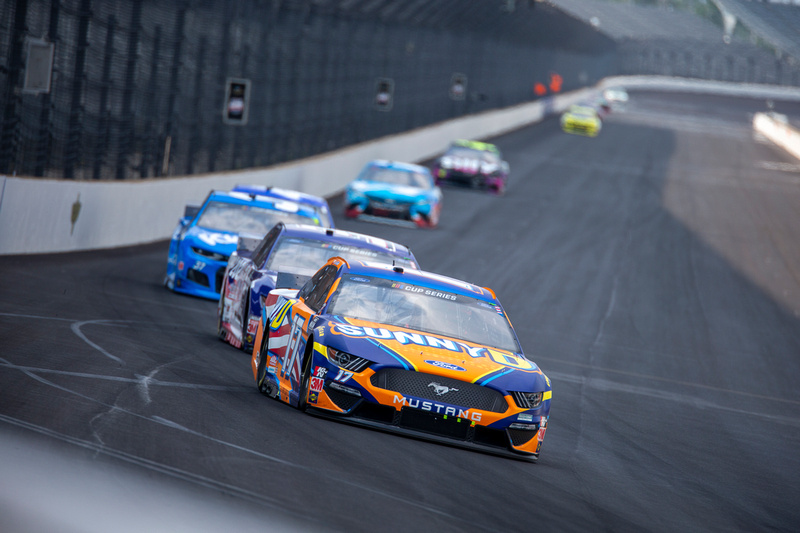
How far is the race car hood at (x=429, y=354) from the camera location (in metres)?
8.04

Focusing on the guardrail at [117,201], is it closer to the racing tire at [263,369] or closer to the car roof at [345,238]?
the car roof at [345,238]

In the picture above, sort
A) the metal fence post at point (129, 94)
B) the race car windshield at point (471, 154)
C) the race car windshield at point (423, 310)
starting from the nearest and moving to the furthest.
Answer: the race car windshield at point (423, 310) → the metal fence post at point (129, 94) → the race car windshield at point (471, 154)

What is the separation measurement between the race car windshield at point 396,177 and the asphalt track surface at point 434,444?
1.41m

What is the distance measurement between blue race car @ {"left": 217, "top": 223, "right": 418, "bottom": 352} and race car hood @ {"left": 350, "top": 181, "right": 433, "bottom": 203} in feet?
44.2

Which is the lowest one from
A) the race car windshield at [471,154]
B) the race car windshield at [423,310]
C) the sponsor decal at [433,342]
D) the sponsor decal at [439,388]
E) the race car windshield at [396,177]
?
the sponsor decal at [439,388]

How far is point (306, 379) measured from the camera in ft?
27.2

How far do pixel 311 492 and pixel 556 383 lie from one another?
697 centimetres

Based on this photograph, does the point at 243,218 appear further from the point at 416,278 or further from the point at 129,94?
the point at 416,278

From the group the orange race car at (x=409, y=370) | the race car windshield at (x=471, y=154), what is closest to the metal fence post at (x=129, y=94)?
the orange race car at (x=409, y=370)

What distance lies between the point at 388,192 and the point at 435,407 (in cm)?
1818

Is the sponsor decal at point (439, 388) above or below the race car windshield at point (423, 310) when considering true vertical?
below

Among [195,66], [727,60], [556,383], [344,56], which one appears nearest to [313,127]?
[344,56]

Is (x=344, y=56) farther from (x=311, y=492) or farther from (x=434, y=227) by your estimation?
(x=311, y=492)

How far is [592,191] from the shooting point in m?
37.8
